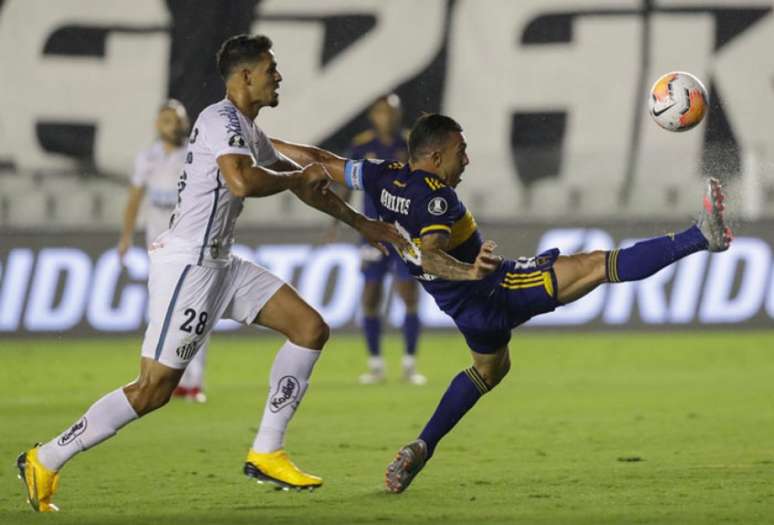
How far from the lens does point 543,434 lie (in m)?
10.1

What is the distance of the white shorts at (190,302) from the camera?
7.28 m

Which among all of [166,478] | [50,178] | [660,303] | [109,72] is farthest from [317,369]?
[109,72]

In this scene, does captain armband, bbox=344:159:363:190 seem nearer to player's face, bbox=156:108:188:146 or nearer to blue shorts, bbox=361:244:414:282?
player's face, bbox=156:108:188:146

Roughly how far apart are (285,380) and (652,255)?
1.85m

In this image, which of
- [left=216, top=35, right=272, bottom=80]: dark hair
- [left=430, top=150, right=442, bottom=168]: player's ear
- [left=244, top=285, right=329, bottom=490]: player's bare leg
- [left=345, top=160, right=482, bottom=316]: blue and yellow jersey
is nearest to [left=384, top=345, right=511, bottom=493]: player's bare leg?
[left=345, top=160, right=482, bottom=316]: blue and yellow jersey

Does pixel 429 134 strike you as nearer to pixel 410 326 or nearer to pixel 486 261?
pixel 486 261

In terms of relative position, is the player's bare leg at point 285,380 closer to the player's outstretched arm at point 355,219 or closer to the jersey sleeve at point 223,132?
the player's outstretched arm at point 355,219

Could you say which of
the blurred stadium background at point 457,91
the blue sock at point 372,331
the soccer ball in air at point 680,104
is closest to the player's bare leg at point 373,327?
the blue sock at point 372,331

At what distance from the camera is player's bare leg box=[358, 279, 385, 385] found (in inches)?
546

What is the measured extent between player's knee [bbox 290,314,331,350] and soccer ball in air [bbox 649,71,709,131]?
86.6 inches

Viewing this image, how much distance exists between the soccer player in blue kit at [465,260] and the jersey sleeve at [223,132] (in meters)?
0.79

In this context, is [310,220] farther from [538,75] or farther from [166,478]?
[166,478]

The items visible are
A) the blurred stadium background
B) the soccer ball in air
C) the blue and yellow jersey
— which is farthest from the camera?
the blurred stadium background

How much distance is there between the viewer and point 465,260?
7.82 m
